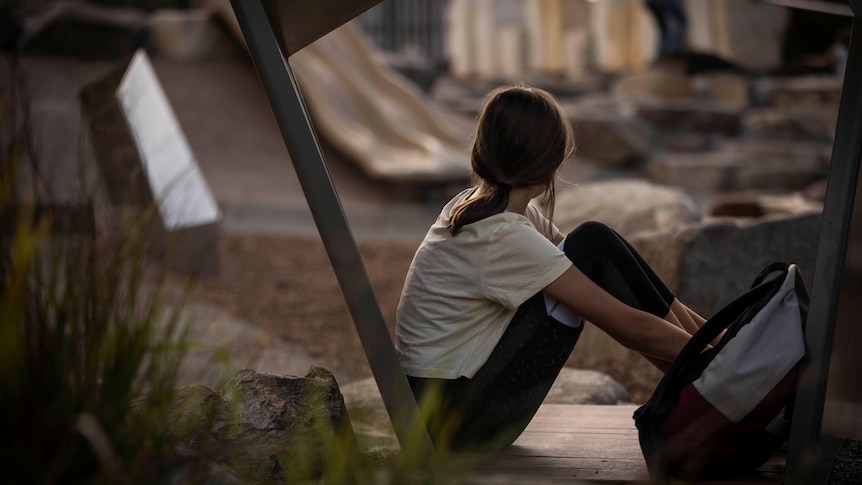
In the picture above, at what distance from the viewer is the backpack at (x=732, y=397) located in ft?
6.96

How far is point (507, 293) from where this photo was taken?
226 cm

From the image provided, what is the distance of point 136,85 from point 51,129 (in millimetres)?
2575

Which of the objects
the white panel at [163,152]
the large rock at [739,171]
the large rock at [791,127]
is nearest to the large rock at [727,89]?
the large rock at [791,127]

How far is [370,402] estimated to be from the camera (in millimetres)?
3316

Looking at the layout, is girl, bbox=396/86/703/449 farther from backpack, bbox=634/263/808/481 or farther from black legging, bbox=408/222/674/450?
backpack, bbox=634/263/808/481

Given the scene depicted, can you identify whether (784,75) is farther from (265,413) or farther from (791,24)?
(265,413)

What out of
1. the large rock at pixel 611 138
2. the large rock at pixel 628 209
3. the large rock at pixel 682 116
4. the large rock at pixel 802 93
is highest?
the large rock at pixel 628 209

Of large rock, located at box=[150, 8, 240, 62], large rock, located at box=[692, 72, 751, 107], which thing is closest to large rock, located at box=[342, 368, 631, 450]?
large rock, located at box=[150, 8, 240, 62]

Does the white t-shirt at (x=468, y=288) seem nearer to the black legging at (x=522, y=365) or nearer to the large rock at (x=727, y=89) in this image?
the black legging at (x=522, y=365)

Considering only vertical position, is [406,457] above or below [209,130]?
above

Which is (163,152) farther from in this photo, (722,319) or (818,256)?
(818,256)

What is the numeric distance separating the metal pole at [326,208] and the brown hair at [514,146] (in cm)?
33

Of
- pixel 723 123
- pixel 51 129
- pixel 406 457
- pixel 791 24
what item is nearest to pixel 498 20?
pixel 791 24

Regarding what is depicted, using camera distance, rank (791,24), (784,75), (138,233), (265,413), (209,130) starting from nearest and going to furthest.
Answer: (138,233), (265,413), (209,130), (784,75), (791,24)
